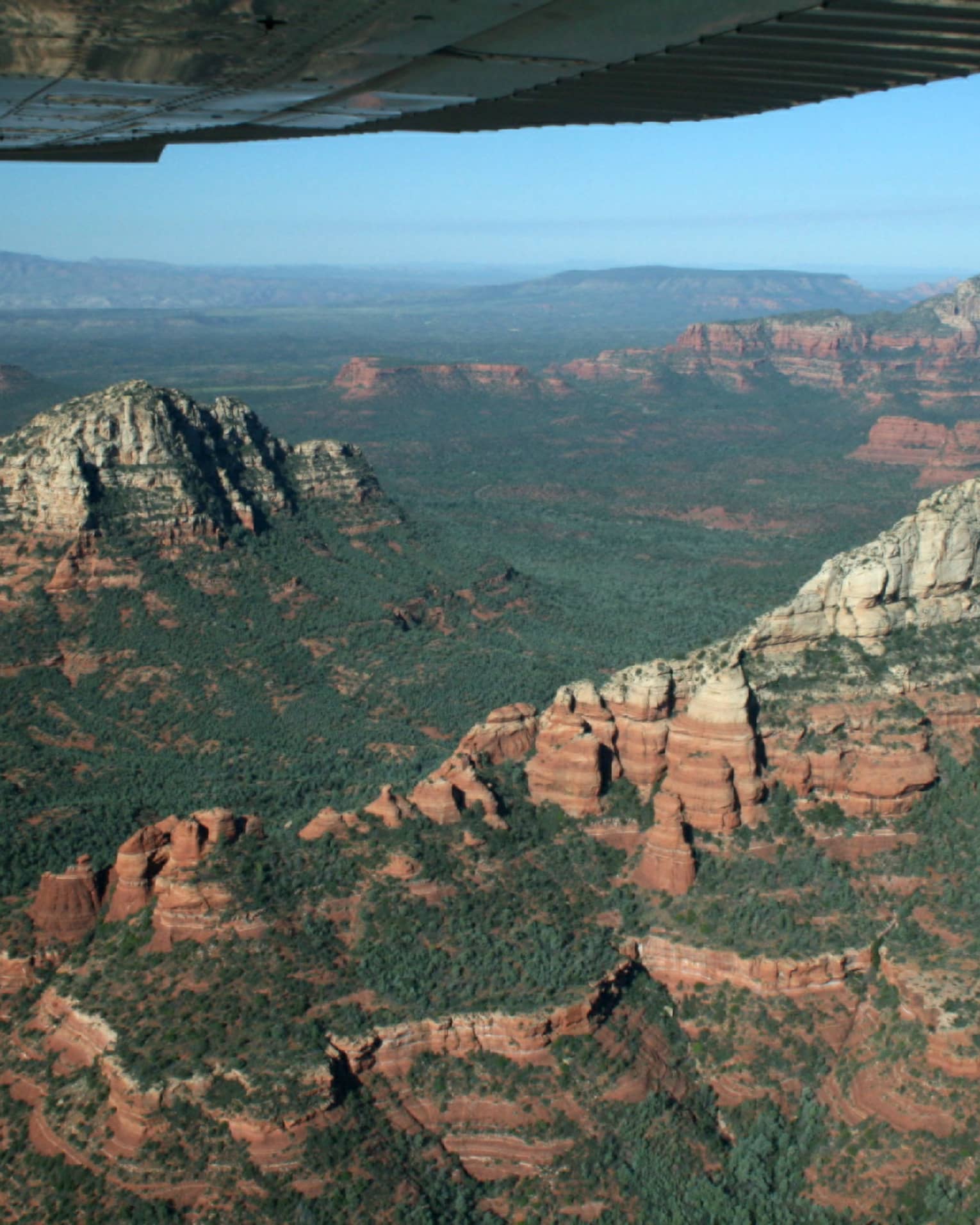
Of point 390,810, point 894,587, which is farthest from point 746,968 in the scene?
point 894,587

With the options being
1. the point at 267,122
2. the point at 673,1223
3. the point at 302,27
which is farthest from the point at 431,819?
the point at 302,27

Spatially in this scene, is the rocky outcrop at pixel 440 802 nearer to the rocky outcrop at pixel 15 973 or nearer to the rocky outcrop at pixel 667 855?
the rocky outcrop at pixel 667 855

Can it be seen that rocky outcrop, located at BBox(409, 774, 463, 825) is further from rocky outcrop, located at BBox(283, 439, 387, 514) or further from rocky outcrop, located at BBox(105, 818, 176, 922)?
rocky outcrop, located at BBox(283, 439, 387, 514)

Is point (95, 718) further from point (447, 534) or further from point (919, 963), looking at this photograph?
point (447, 534)

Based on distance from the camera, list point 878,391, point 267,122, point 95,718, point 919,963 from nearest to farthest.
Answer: point 267,122, point 919,963, point 95,718, point 878,391

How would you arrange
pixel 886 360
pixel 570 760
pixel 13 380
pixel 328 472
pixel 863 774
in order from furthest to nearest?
pixel 886 360 → pixel 13 380 → pixel 328 472 → pixel 570 760 → pixel 863 774

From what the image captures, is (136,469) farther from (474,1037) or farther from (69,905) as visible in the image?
(474,1037)
